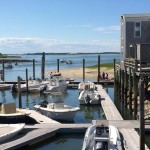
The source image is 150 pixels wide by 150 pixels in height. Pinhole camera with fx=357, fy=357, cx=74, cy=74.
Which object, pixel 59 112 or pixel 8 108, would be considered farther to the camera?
pixel 59 112

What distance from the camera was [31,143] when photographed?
Answer: 69.1 ft

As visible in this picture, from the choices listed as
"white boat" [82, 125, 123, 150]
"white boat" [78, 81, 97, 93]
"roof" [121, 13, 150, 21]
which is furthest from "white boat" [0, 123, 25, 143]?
"white boat" [78, 81, 97, 93]

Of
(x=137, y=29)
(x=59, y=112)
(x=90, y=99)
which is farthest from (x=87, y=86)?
(x=59, y=112)

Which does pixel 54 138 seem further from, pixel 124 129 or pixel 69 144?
pixel 124 129

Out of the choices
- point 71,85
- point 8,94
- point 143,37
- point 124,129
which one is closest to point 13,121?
point 124,129

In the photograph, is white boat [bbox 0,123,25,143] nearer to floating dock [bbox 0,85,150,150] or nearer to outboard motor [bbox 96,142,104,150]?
floating dock [bbox 0,85,150,150]

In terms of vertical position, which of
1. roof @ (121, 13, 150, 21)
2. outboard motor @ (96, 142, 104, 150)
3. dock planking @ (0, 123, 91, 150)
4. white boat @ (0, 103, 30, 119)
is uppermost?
roof @ (121, 13, 150, 21)

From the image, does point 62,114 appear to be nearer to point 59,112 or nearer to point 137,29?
point 59,112

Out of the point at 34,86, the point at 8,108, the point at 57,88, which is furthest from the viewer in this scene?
the point at 34,86

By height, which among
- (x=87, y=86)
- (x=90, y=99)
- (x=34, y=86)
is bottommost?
(x=90, y=99)

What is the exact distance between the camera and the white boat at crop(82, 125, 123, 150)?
53.9 feet

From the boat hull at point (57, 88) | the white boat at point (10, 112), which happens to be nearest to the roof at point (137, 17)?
the white boat at point (10, 112)

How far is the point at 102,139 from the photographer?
657 inches

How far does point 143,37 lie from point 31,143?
17.2 meters
